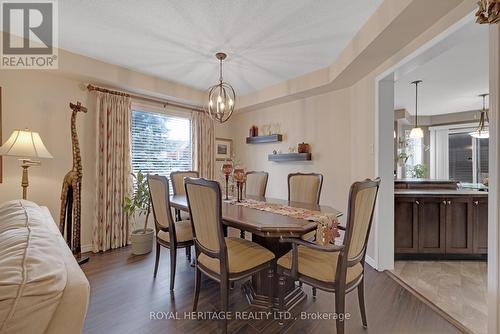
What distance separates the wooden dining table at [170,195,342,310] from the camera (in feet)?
5.37

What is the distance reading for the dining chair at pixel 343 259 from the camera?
1519 mm

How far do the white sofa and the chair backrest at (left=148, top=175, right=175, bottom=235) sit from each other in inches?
52.5

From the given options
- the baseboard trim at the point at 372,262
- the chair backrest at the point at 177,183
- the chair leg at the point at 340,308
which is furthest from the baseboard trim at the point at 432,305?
the chair backrest at the point at 177,183

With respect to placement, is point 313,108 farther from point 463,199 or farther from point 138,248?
point 138,248

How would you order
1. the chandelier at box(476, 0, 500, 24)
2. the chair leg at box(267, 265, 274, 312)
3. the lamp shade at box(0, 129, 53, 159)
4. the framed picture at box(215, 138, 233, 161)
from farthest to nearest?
1. the framed picture at box(215, 138, 233, 161)
2. the lamp shade at box(0, 129, 53, 159)
3. the chair leg at box(267, 265, 274, 312)
4. the chandelier at box(476, 0, 500, 24)

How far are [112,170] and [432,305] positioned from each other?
401 centimetres

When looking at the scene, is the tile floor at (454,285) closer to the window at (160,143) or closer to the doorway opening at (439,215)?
Result: the doorway opening at (439,215)

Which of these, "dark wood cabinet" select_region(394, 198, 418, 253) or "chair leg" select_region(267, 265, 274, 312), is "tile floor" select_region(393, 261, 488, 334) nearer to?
"dark wood cabinet" select_region(394, 198, 418, 253)

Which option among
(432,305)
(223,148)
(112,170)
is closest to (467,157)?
(432,305)

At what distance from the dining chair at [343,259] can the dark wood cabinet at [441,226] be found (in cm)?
169

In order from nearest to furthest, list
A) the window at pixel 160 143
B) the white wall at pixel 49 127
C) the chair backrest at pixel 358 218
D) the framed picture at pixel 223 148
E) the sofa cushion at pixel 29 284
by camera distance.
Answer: the sofa cushion at pixel 29 284 → the chair backrest at pixel 358 218 → the white wall at pixel 49 127 → the window at pixel 160 143 → the framed picture at pixel 223 148

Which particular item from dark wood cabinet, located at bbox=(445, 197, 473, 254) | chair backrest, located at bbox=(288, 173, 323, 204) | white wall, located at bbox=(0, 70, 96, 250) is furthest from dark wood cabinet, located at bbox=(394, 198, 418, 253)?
white wall, located at bbox=(0, 70, 96, 250)

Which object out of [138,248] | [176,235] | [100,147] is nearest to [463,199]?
[176,235]

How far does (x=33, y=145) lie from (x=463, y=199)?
16.5ft
